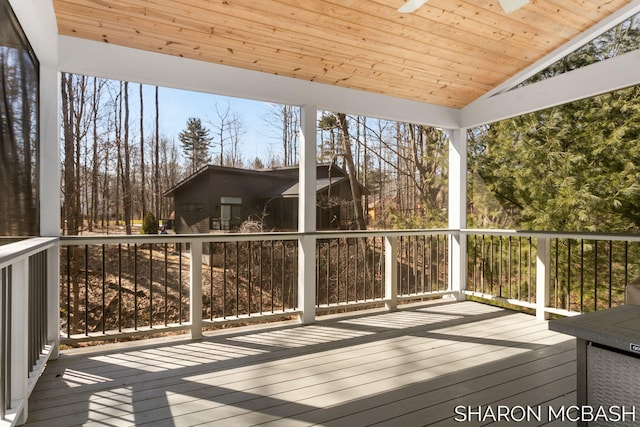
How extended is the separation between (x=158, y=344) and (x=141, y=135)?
1.97 metres

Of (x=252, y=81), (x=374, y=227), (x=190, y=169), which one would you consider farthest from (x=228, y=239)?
(x=374, y=227)

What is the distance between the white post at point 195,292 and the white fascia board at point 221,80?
1499 mm

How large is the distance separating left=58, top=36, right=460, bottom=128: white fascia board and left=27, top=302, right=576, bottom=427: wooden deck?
2.32 meters

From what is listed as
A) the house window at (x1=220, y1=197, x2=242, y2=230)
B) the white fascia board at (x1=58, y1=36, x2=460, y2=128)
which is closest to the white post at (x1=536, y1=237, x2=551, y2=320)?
the white fascia board at (x1=58, y1=36, x2=460, y2=128)

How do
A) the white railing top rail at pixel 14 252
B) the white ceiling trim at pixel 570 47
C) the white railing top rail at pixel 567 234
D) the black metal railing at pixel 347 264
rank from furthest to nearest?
the black metal railing at pixel 347 264 → the white ceiling trim at pixel 570 47 → the white railing top rail at pixel 567 234 → the white railing top rail at pixel 14 252

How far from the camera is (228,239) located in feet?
12.3

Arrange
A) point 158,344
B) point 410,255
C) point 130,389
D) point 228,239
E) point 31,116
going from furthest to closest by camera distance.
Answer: point 410,255 < point 228,239 < point 158,344 < point 31,116 < point 130,389

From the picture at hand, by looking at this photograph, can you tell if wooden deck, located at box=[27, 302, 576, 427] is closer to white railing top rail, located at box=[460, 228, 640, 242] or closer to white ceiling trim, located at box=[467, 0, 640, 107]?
white railing top rail, located at box=[460, 228, 640, 242]

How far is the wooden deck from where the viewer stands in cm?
218

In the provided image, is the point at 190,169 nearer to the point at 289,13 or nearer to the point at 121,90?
the point at 121,90

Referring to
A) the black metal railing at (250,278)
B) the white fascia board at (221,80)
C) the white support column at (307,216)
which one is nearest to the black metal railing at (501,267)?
the white fascia board at (221,80)

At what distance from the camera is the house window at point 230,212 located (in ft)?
13.1

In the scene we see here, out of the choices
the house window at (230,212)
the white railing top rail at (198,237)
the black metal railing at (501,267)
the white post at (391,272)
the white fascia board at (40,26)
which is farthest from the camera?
the black metal railing at (501,267)

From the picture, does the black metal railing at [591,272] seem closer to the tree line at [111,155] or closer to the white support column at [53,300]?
the tree line at [111,155]
